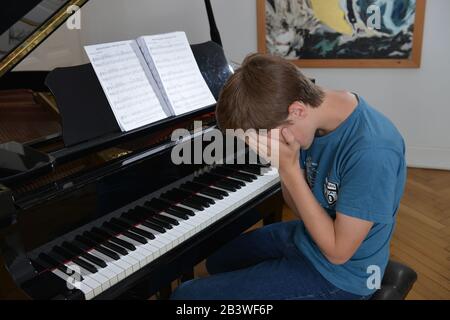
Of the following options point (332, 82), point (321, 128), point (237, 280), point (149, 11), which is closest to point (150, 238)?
point (237, 280)

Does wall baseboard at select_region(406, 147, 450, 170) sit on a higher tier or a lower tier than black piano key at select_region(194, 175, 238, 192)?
lower

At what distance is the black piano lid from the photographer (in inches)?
58.1

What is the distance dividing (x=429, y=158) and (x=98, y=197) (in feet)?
10.4

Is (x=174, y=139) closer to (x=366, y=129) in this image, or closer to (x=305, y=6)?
(x=366, y=129)

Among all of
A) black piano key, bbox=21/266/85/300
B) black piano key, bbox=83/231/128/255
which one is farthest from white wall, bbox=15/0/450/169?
black piano key, bbox=21/266/85/300

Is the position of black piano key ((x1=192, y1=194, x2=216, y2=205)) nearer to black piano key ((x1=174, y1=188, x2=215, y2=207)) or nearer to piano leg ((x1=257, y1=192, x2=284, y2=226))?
black piano key ((x1=174, y1=188, x2=215, y2=207))

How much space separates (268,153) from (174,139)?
549mm

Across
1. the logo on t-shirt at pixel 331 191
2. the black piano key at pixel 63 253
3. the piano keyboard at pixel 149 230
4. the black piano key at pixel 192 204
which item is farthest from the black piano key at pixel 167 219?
the logo on t-shirt at pixel 331 191

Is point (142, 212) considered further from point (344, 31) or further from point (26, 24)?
point (344, 31)

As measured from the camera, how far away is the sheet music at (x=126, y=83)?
1566 mm

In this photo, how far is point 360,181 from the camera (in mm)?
1089

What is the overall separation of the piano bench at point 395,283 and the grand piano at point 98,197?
1.86ft

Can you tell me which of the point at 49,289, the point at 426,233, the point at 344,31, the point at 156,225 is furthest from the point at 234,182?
the point at 344,31

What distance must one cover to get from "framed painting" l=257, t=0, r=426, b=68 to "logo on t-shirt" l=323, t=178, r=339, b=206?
257 cm
